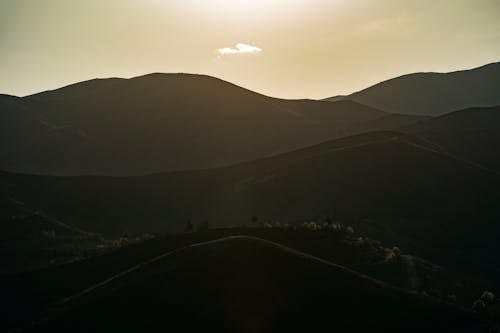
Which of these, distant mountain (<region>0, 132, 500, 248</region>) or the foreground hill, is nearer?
the foreground hill

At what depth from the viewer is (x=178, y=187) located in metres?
166

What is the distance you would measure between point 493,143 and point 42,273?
14555 centimetres

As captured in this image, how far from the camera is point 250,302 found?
4703 cm

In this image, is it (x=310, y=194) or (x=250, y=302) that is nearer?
(x=250, y=302)

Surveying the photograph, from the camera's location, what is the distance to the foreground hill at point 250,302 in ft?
148

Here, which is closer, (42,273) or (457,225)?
(42,273)

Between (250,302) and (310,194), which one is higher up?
(250,302)

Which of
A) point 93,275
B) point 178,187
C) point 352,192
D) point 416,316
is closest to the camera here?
point 416,316

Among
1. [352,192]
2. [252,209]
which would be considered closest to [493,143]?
[352,192]

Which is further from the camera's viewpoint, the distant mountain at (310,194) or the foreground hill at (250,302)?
the distant mountain at (310,194)

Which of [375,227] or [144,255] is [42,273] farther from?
[375,227]

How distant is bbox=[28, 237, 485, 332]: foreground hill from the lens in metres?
45.1

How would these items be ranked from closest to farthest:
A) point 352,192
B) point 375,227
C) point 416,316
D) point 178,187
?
point 416,316 → point 375,227 → point 352,192 → point 178,187

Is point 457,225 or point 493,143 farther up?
point 493,143
